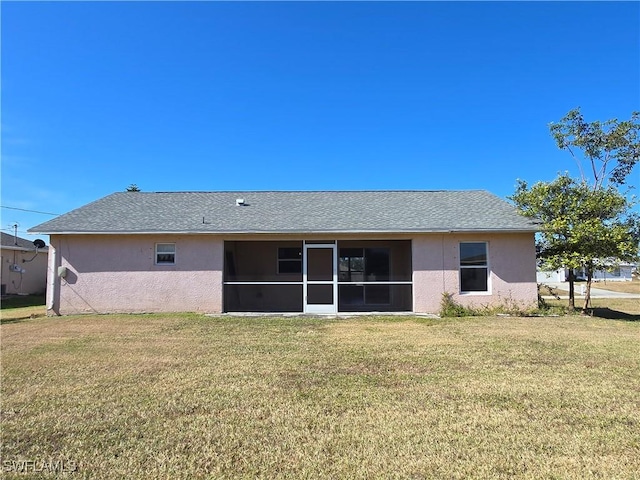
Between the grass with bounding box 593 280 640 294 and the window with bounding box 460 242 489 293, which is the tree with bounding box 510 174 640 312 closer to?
the window with bounding box 460 242 489 293

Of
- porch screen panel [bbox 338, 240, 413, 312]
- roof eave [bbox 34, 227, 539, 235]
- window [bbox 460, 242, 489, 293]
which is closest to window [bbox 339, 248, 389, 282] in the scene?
porch screen panel [bbox 338, 240, 413, 312]

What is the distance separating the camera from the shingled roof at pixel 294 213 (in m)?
12.6

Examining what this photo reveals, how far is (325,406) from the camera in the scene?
447cm

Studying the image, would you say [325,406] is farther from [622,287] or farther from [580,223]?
[622,287]

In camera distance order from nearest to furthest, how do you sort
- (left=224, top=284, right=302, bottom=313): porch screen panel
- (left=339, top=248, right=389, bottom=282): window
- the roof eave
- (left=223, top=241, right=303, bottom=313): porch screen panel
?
the roof eave
(left=224, top=284, right=302, bottom=313): porch screen panel
(left=223, top=241, right=303, bottom=313): porch screen panel
(left=339, top=248, right=389, bottom=282): window

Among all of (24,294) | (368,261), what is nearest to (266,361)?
(368,261)

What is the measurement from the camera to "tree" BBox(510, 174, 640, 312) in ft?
38.3

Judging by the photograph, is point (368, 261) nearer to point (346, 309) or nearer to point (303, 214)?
point (346, 309)

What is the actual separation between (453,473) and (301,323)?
26.7 ft

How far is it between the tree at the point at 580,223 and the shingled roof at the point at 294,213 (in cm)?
67

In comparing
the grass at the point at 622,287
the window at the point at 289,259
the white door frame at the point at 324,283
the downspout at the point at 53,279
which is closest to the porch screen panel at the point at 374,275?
the white door frame at the point at 324,283

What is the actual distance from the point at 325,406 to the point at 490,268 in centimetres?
1011

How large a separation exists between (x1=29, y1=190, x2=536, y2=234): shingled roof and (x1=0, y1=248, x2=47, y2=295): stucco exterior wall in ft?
29.3

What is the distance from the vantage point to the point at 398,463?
10.5 feet
